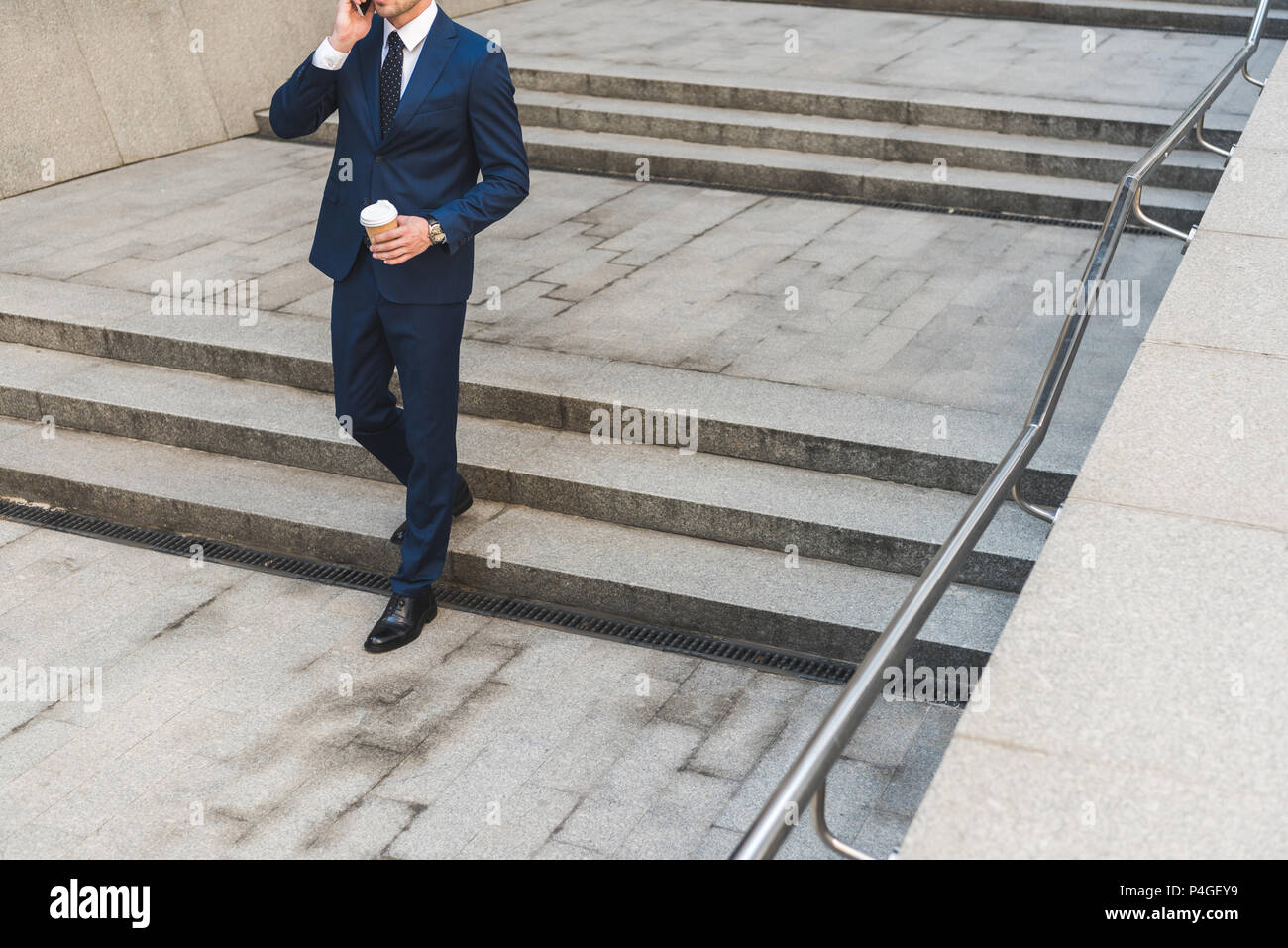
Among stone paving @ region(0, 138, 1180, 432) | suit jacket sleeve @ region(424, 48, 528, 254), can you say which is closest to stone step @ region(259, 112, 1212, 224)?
stone paving @ region(0, 138, 1180, 432)

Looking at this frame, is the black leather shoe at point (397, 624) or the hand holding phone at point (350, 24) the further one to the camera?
the black leather shoe at point (397, 624)

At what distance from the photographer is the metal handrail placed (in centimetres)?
229

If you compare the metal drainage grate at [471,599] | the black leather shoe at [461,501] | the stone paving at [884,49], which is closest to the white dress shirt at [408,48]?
the black leather shoe at [461,501]

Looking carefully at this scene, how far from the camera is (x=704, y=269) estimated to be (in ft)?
23.7

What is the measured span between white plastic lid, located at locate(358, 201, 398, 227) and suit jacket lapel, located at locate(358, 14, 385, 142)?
0.55 m

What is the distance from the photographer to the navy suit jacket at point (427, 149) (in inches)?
167

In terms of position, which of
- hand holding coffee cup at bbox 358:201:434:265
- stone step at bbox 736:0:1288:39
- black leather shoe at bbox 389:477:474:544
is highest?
stone step at bbox 736:0:1288:39

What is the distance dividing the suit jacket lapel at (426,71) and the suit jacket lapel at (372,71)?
4.1 inches

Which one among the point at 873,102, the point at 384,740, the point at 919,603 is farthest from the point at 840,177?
the point at 919,603

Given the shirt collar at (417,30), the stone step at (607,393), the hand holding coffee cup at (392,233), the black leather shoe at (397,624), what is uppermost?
the shirt collar at (417,30)

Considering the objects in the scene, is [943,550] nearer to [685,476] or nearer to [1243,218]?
[685,476]

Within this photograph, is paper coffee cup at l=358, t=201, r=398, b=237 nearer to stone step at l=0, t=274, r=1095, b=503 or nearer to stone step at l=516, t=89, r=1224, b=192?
stone step at l=0, t=274, r=1095, b=503

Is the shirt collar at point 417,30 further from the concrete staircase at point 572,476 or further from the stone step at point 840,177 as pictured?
the stone step at point 840,177
